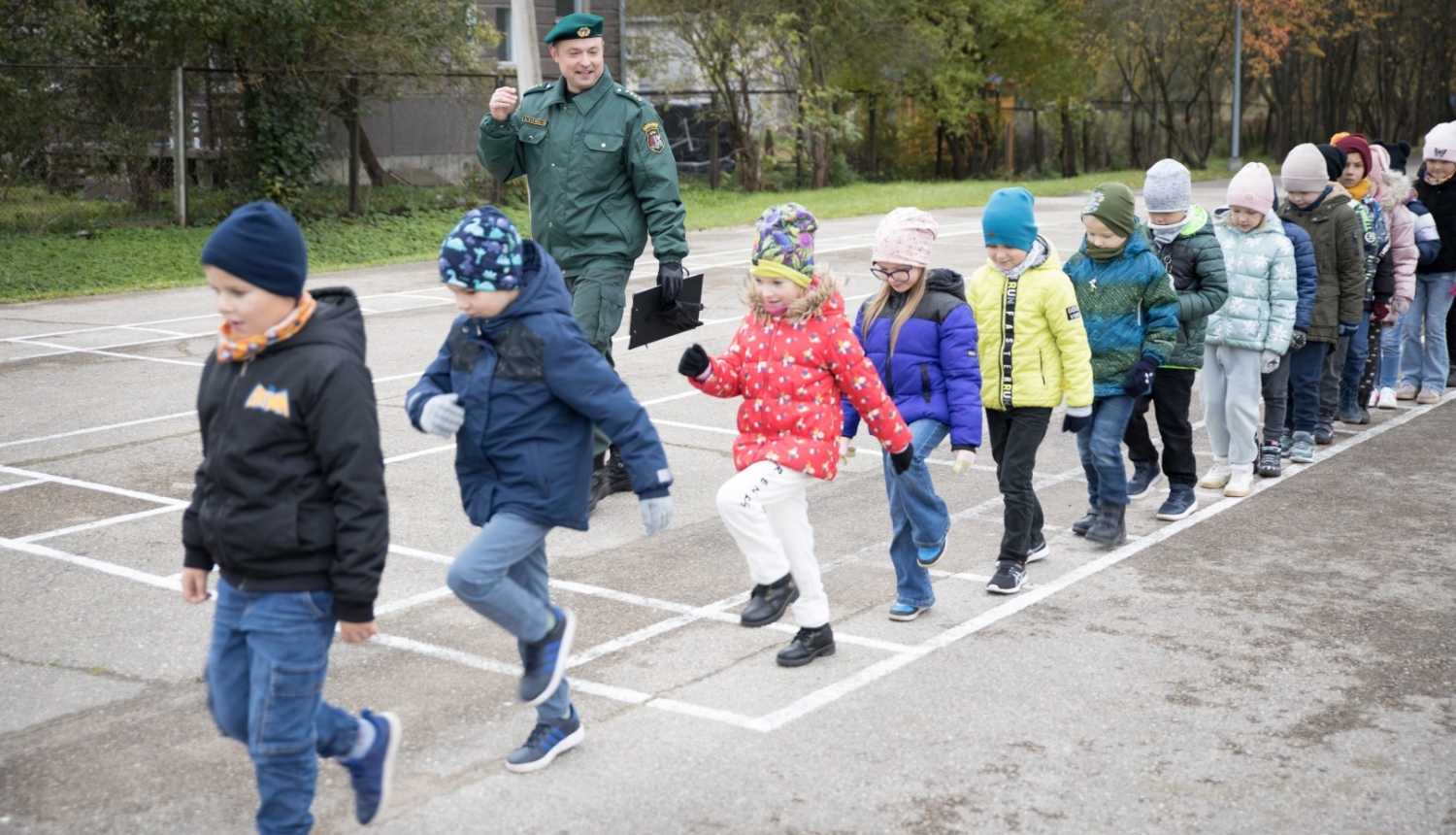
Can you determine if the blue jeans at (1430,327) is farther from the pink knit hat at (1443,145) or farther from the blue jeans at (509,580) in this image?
the blue jeans at (509,580)

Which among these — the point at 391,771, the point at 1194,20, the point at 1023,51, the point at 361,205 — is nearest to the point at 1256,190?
the point at 391,771

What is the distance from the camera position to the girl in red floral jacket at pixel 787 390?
509 centimetres

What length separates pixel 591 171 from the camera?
7422 millimetres

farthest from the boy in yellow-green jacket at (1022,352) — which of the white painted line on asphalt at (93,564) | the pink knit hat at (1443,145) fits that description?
the pink knit hat at (1443,145)

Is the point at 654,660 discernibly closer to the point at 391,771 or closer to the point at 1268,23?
the point at 391,771

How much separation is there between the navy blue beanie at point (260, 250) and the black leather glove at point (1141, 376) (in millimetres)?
4278

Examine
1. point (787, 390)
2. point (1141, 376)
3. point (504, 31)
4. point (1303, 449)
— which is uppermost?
point (504, 31)

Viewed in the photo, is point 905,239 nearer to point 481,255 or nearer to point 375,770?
point 481,255

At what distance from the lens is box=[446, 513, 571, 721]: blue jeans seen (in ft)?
13.7

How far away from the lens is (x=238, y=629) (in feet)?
11.9

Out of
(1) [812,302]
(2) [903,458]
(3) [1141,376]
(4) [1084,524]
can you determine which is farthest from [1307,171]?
(1) [812,302]

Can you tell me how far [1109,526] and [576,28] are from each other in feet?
11.8

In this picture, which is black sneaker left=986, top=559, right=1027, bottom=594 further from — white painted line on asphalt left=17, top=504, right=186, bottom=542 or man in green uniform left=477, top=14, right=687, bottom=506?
white painted line on asphalt left=17, top=504, right=186, bottom=542

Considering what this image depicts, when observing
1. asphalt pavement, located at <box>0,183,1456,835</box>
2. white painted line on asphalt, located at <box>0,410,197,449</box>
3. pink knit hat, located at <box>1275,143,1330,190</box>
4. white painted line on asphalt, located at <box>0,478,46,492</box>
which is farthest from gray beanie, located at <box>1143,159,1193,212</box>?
white painted line on asphalt, located at <box>0,410,197,449</box>
